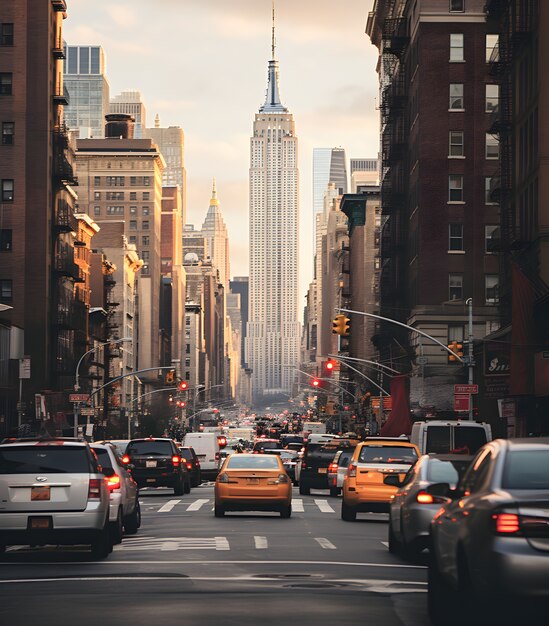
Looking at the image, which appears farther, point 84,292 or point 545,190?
point 84,292

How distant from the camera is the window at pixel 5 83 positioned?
9800 cm

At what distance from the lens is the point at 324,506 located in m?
39.7

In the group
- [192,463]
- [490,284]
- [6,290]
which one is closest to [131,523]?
[192,463]

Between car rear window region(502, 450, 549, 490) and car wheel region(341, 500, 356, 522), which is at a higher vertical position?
car rear window region(502, 450, 549, 490)

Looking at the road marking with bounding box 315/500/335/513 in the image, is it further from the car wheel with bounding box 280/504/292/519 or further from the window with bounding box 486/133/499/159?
the window with bounding box 486/133/499/159

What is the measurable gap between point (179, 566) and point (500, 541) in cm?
928

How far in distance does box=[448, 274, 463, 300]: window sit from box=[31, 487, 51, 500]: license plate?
69.9 m

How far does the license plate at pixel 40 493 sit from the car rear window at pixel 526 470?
34.2 feet

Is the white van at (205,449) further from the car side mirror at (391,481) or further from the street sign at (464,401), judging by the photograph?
the car side mirror at (391,481)

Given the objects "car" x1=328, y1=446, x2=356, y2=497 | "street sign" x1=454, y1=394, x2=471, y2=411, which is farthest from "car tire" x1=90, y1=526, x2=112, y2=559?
"street sign" x1=454, y1=394, x2=471, y2=411

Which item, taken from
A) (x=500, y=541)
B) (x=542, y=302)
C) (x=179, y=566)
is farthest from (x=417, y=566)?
(x=542, y=302)

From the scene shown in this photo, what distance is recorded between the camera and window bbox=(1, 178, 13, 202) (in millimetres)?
97750

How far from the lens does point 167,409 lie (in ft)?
548

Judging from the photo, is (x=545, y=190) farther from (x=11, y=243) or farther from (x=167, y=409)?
(x=167, y=409)
